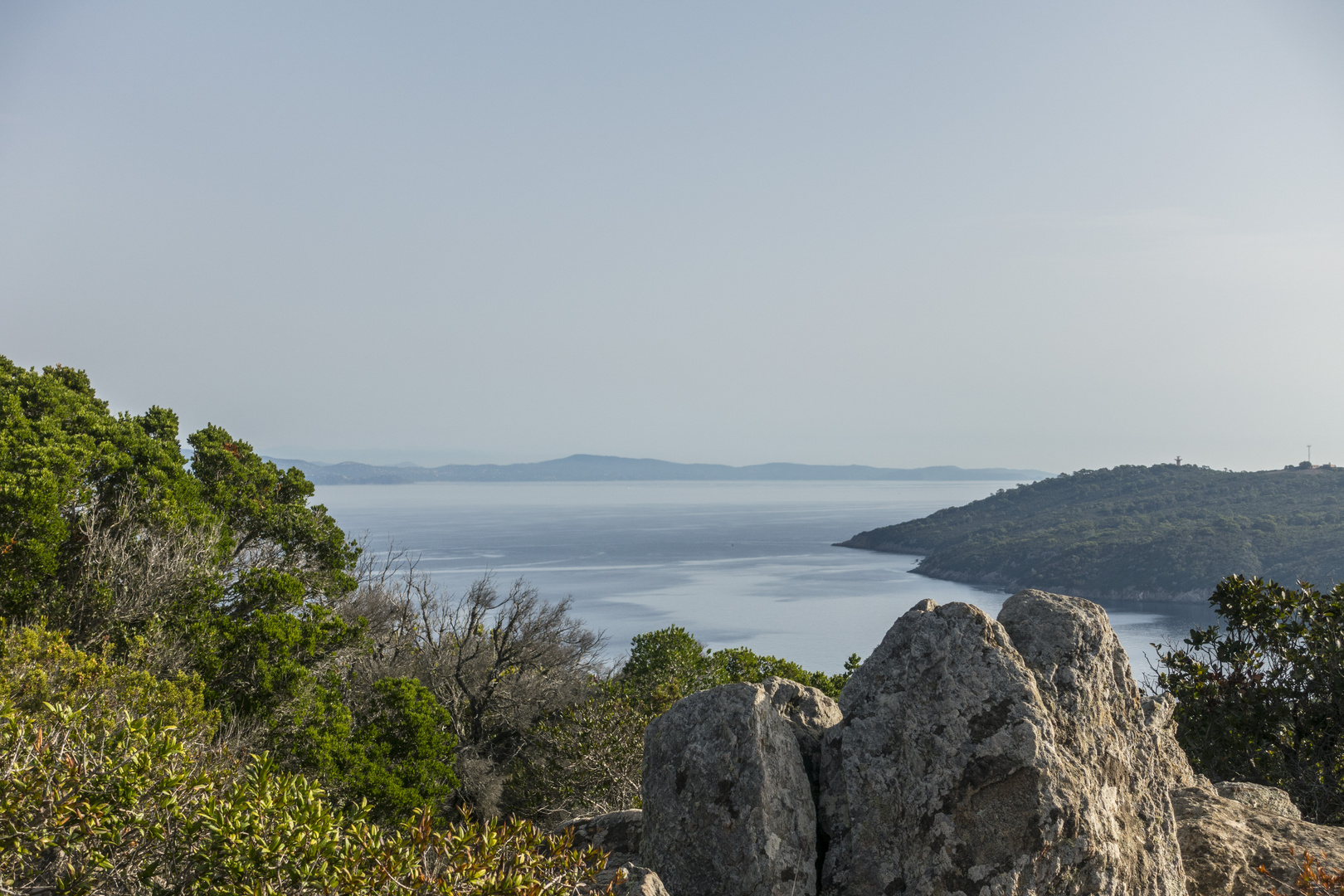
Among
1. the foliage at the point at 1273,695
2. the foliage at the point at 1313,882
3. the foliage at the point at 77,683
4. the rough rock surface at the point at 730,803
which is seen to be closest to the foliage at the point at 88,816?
the rough rock surface at the point at 730,803

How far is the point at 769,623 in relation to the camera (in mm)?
64562

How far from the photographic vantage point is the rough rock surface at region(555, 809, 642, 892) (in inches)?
265

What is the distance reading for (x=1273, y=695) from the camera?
10414 millimetres

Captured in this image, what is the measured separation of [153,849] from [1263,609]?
499 inches

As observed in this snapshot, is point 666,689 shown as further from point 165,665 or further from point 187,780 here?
point 187,780

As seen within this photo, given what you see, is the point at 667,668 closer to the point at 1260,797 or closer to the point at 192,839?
the point at 1260,797

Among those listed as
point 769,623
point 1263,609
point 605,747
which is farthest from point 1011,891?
point 769,623

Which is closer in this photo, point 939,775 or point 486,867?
point 486,867

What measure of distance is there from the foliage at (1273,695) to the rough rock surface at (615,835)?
7.72 metres

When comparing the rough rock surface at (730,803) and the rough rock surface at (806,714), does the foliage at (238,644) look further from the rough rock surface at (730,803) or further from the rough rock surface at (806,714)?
the rough rock surface at (806,714)

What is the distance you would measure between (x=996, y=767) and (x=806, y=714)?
66.4 inches

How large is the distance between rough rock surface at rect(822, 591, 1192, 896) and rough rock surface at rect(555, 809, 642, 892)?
1782 mm

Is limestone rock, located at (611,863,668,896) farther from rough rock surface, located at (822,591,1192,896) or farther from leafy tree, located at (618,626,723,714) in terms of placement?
leafy tree, located at (618,626,723,714)

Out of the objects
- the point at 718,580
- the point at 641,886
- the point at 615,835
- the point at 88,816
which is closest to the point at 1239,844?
the point at 641,886
